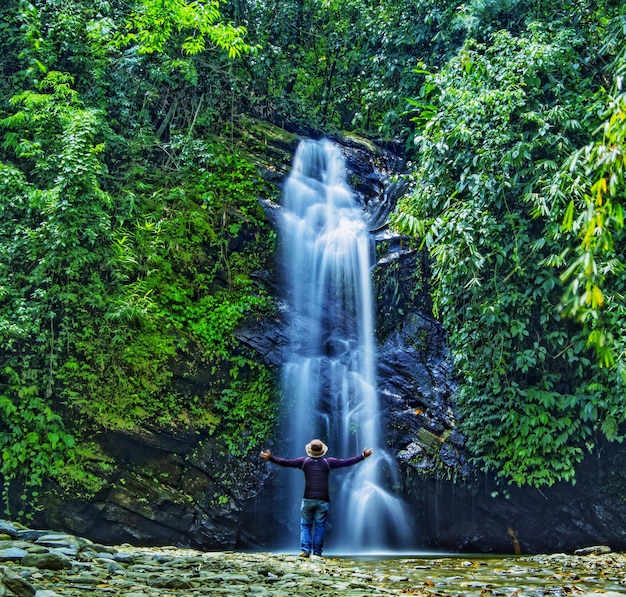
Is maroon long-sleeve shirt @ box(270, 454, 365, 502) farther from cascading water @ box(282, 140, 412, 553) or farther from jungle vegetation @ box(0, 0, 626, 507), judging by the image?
jungle vegetation @ box(0, 0, 626, 507)

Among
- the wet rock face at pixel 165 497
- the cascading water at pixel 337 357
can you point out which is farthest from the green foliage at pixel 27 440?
the cascading water at pixel 337 357

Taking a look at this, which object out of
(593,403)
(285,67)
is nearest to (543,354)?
(593,403)

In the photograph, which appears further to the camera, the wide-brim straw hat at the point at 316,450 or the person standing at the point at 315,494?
the wide-brim straw hat at the point at 316,450

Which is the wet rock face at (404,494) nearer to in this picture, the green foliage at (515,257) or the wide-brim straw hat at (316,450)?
the green foliage at (515,257)

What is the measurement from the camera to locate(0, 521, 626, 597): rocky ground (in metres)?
4.13

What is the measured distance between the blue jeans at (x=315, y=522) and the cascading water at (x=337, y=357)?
2362 millimetres

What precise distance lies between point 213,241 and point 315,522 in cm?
628

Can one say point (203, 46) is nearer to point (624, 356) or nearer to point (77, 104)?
point (77, 104)

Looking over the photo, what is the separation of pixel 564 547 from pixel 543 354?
10.8 feet

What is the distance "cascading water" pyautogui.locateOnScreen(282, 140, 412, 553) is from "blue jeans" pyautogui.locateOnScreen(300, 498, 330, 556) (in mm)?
2362

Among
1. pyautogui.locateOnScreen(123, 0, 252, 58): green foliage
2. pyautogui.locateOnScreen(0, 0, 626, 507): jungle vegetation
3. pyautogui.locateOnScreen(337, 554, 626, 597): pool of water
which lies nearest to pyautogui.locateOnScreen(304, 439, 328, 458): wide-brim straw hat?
pyautogui.locateOnScreen(337, 554, 626, 597): pool of water

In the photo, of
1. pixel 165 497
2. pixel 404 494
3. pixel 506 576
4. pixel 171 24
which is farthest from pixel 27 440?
pixel 171 24

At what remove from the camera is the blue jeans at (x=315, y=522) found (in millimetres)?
7707

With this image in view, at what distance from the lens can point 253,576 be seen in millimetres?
5223
